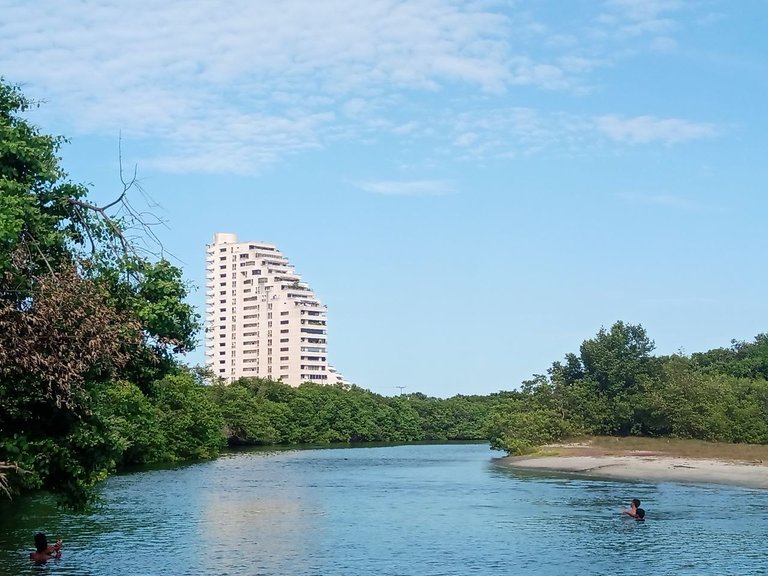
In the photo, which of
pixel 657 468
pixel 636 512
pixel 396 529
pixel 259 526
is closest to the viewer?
pixel 396 529

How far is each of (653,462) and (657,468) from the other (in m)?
6.45

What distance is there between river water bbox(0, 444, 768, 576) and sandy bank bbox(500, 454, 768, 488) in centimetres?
534

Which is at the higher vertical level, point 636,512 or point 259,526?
point 636,512

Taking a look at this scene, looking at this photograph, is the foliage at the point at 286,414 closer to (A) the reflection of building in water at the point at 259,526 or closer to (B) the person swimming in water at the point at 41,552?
(A) the reflection of building in water at the point at 259,526

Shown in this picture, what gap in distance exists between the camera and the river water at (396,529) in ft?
128

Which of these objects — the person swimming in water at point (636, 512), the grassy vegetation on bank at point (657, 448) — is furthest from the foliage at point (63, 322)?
the grassy vegetation on bank at point (657, 448)

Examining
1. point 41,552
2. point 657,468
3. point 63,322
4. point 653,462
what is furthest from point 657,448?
point 63,322

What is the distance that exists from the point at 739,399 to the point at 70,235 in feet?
358

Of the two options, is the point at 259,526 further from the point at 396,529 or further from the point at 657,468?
the point at 657,468

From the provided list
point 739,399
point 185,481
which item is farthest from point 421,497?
point 739,399

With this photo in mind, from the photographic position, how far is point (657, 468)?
3435 inches

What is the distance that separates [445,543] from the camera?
1784 inches

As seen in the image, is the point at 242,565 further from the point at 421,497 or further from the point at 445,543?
the point at 421,497

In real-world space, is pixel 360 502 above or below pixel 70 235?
below
